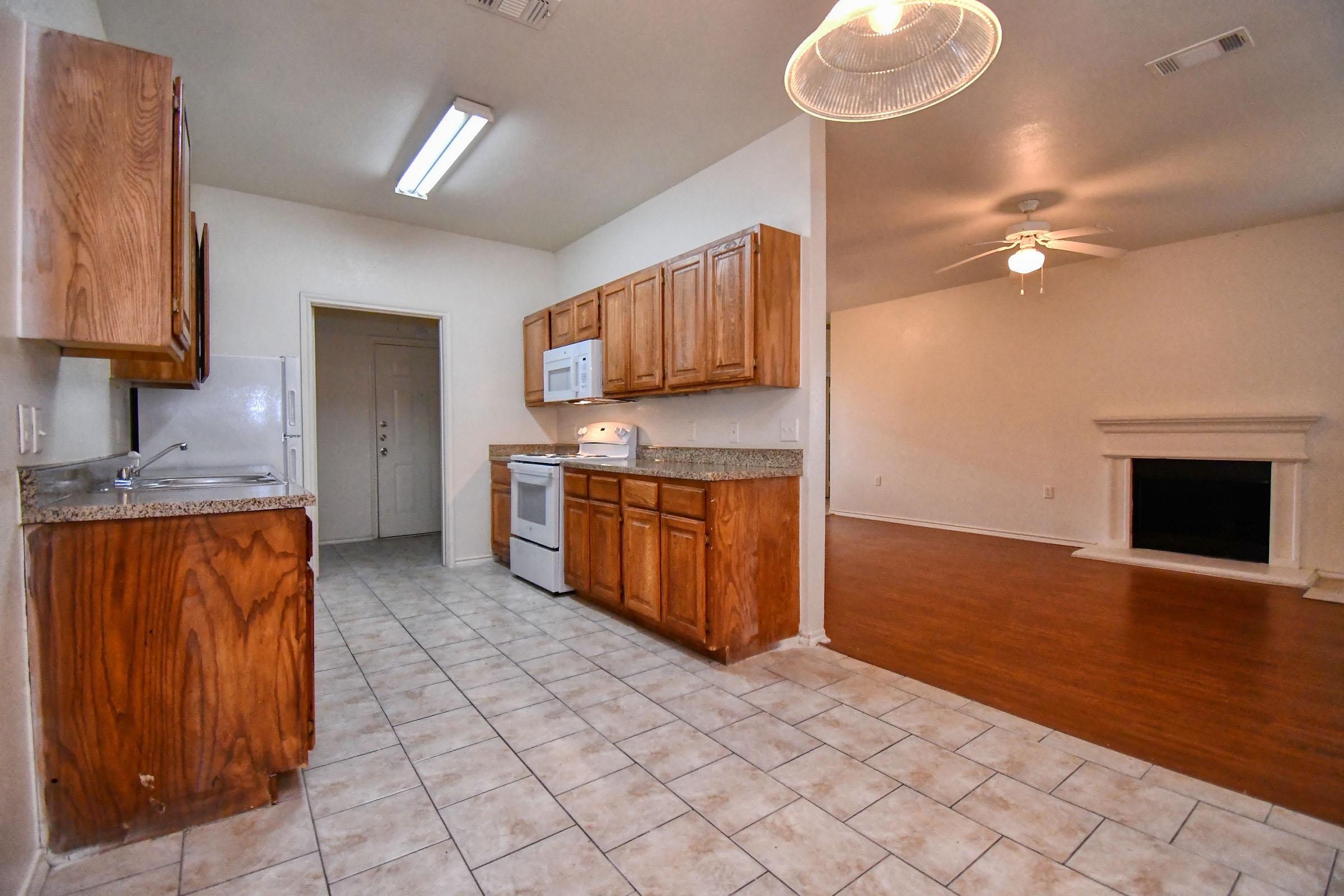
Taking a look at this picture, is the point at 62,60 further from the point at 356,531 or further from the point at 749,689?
the point at 356,531

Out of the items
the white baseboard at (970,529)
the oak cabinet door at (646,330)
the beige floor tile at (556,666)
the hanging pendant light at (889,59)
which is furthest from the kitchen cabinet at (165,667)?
the white baseboard at (970,529)

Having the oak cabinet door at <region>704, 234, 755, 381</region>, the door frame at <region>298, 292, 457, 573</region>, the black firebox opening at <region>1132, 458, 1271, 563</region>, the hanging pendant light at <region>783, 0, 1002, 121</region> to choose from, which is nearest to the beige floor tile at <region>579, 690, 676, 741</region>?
the oak cabinet door at <region>704, 234, 755, 381</region>

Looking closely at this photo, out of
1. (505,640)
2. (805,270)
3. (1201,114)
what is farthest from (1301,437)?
(505,640)

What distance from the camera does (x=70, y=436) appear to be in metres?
1.93

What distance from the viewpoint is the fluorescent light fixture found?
2900 millimetres

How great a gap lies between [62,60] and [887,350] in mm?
7003

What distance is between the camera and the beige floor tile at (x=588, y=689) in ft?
7.82

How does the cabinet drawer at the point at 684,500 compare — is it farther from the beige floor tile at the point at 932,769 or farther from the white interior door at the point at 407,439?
the white interior door at the point at 407,439

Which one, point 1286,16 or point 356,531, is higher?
point 1286,16

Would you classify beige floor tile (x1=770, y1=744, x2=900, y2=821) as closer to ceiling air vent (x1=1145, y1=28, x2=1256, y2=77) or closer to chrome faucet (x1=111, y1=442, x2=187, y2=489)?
chrome faucet (x1=111, y1=442, x2=187, y2=489)

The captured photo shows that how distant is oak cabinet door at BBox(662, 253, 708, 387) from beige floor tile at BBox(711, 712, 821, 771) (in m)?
1.77

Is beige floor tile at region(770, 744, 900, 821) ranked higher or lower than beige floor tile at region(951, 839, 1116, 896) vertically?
higher

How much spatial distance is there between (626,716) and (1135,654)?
2.61 metres

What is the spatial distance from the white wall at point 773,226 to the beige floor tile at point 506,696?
1.43 m
